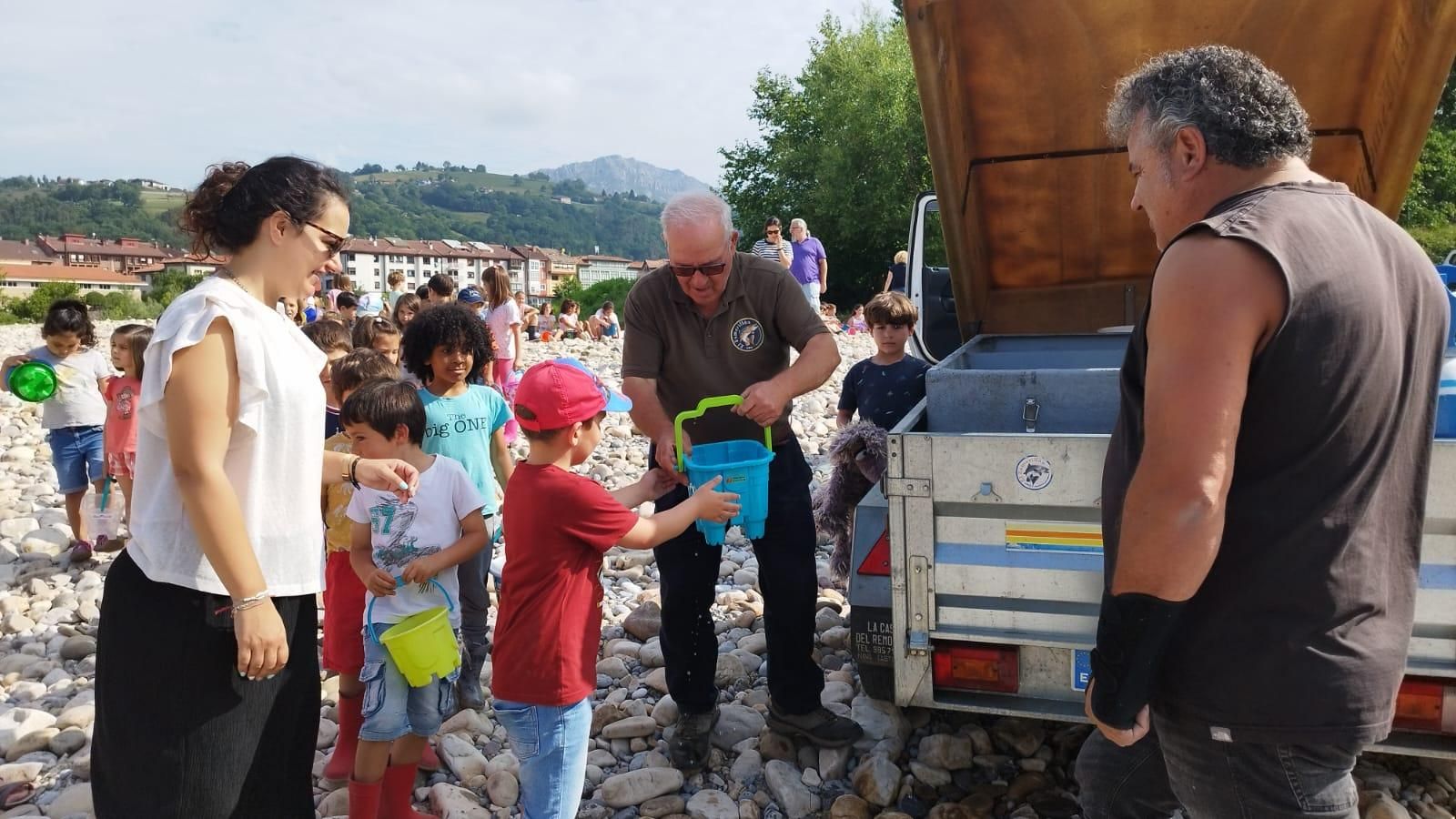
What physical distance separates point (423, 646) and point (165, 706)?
87 cm

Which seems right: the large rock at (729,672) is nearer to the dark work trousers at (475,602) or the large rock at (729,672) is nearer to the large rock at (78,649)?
the dark work trousers at (475,602)

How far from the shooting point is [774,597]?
369cm

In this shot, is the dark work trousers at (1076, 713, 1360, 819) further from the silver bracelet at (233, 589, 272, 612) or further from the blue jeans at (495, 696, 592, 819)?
the silver bracelet at (233, 589, 272, 612)

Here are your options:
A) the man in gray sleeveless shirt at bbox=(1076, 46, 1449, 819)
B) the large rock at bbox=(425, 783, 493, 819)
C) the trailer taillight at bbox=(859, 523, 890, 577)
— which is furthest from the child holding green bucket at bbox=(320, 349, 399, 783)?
the man in gray sleeveless shirt at bbox=(1076, 46, 1449, 819)

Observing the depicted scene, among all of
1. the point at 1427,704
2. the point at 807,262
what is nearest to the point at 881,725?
the point at 1427,704

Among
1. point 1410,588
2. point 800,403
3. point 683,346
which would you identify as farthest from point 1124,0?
point 800,403

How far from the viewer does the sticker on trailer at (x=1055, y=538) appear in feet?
8.62

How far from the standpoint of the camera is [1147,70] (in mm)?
1827

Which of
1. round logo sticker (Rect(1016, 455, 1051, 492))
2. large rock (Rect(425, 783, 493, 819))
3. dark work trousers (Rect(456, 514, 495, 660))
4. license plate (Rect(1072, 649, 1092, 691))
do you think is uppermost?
round logo sticker (Rect(1016, 455, 1051, 492))

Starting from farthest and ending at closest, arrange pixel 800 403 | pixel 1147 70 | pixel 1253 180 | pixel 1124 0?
pixel 800 403, pixel 1124 0, pixel 1147 70, pixel 1253 180

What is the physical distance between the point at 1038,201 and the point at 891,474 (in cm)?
281

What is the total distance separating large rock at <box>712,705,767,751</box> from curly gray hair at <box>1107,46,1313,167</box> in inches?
111

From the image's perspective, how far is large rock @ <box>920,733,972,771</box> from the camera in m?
3.53

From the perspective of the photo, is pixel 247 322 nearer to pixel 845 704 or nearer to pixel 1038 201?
pixel 845 704
